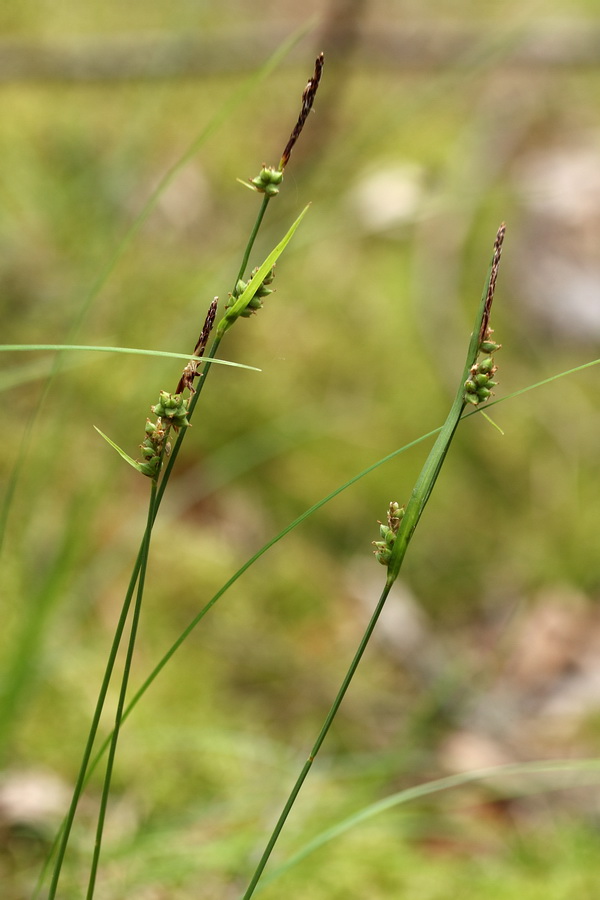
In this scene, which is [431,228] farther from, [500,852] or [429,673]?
[500,852]

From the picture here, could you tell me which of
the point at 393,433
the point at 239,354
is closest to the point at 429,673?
the point at 393,433

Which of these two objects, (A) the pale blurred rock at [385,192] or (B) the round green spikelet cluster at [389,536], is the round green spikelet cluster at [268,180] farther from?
(A) the pale blurred rock at [385,192]

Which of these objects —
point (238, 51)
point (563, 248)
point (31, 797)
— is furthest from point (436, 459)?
point (563, 248)

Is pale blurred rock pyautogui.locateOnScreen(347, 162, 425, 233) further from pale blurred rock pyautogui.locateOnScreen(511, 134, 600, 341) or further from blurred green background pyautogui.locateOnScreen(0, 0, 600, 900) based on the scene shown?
pale blurred rock pyautogui.locateOnScreen(511, 134, 600, 341)

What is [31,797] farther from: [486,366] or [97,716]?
[486,366]

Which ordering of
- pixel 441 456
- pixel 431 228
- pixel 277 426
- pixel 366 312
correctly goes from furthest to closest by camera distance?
pixel 431 228, pixel 366 312, pixel 277 426, pixel 441 456

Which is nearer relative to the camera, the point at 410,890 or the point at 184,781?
the point at 410,890

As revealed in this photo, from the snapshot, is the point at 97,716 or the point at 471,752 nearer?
the point at 97,716

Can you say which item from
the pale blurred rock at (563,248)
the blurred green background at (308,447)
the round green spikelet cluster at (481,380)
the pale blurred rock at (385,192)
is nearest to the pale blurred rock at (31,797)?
the blurred green background at (308,447)

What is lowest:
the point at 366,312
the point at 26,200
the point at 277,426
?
the point at 277,426
